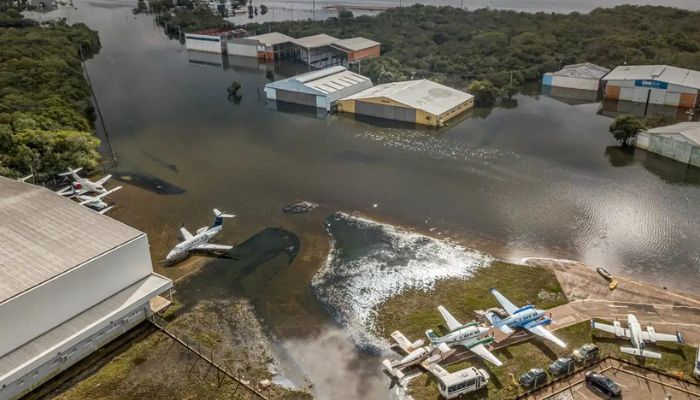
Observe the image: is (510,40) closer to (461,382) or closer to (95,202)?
(95,202)

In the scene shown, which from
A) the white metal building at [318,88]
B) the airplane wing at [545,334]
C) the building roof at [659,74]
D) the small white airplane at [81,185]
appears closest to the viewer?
the airplane wing at [545,334]

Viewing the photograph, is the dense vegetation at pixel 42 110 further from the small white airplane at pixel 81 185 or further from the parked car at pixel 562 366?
the parked car at pixel 562 366

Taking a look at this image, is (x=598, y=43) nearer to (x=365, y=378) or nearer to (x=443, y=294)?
(x=443, y=294)

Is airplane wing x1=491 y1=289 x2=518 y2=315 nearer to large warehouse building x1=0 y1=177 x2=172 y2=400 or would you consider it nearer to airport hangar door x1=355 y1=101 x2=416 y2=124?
large warehouse building x1=0 y1=177 x2=172 y2=400

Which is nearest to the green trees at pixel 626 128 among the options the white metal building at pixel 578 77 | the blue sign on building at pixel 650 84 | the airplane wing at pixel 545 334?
the blue sign on building at pixel 650 84

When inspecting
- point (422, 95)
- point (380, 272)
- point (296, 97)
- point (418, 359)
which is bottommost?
point (418, 359)

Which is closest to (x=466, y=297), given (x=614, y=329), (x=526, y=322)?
(x=526, y=322)

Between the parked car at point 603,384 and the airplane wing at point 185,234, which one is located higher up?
the airplane wing at point 185,234
